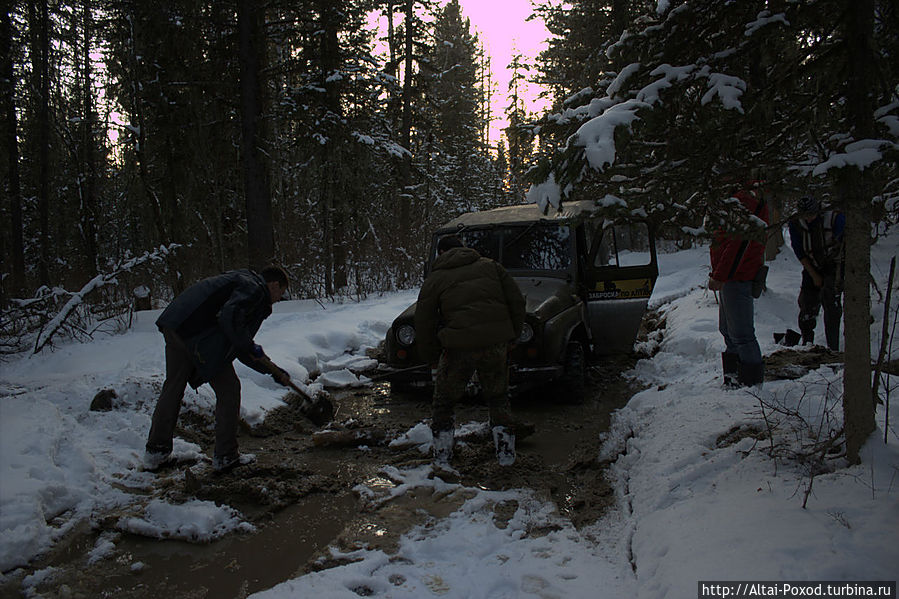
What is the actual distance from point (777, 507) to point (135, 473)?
4.15 meters

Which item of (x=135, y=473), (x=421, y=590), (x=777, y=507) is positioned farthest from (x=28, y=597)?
(x=777, y=507)

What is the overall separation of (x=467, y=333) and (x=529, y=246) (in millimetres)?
2667

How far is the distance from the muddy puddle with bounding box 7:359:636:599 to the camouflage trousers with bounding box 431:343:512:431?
381mm

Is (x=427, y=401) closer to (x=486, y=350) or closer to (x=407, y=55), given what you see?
(x=486, y=350)

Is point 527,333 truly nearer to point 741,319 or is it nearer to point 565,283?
point 565,283

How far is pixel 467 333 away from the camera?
3.81m

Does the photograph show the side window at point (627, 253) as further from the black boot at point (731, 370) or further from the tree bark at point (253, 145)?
the tree bark at point (253, 145)

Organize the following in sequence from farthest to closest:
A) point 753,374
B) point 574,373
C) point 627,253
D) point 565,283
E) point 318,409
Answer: point 627,253 < point 565,283 < point 574,373 < point 318,409 < point 753,374

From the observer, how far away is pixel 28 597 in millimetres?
2465

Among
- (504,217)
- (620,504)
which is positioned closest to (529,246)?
(504,217)

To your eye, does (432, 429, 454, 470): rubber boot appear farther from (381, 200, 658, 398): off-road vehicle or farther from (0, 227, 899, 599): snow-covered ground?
(381, 200, 658, 398): off-road vehicle

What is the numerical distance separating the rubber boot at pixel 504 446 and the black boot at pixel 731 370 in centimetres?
197

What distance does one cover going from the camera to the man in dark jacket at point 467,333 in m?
3.86

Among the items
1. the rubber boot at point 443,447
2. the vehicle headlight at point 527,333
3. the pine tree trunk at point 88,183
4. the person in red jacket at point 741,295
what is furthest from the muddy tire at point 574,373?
the pine tree trunk at point 88,183
